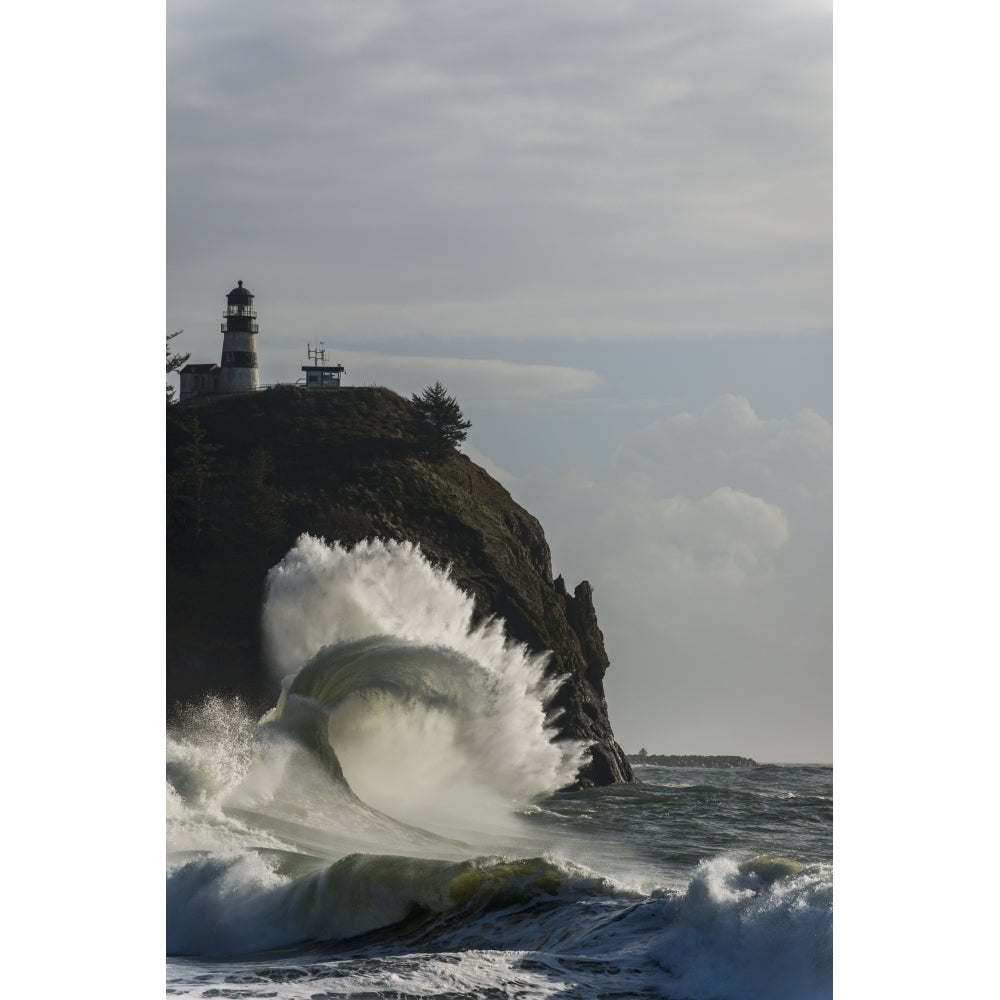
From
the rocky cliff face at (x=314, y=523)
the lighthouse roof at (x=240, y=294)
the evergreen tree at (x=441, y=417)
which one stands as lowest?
the rocky cliff face at (x=314, y=523)

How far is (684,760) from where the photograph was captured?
7.70m

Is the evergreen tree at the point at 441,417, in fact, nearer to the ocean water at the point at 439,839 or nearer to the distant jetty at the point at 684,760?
the ocean water at the point at 439,839

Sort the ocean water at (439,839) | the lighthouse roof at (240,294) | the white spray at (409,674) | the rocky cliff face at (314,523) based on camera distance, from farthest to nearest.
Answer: the white spray at (409,674)
the rocky cliff face at (314,523)
the lighthouse roof at (240,294)
the ocean water at (439,839)

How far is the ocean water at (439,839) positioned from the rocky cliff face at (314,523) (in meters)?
0.14

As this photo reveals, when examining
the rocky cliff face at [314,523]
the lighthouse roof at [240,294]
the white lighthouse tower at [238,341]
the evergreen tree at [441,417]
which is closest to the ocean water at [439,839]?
the rocky cliff face at [314,523]

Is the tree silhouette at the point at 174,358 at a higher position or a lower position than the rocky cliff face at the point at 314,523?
higher

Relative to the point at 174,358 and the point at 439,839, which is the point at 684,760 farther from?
the point at 174,358

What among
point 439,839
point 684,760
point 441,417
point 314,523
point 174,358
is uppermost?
point 174,358

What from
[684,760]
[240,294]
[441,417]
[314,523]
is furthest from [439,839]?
[240,294]

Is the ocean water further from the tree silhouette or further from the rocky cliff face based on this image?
the tree silhouette

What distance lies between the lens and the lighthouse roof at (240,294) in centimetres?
761

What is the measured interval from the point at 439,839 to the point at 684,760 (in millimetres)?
1367
